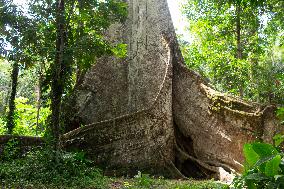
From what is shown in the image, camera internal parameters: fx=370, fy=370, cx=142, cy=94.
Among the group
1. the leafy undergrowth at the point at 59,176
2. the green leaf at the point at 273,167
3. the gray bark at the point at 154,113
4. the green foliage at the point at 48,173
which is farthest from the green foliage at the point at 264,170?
the gray bark at the point at 154,113

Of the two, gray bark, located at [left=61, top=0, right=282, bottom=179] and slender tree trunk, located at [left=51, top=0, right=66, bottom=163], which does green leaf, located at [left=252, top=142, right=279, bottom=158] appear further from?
gray bark, located at [left=61, top=0, right=282, bottom=179]

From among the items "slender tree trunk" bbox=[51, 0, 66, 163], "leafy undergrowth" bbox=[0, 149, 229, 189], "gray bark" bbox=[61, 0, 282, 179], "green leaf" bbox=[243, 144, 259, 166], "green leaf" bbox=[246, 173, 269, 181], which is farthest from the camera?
"gray bark" bbox=[61, 0, 282, 179]

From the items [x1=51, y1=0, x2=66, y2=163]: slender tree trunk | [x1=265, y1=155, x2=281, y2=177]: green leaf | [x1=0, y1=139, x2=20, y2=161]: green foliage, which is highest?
[x1=51, y1=0, x2=66, y2=163]: slender tree trunk

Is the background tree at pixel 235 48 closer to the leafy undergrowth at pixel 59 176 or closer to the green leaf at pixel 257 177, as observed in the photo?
the leafy undergrowth at pixel 59 176

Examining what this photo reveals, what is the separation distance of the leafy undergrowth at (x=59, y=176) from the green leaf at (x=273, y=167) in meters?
1.96

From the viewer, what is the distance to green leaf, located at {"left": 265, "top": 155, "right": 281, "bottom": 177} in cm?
328

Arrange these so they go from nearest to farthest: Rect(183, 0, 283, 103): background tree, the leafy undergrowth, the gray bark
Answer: the leafy undergrowth, the gray bark, Rect(183, 0, 283, 103): background tree

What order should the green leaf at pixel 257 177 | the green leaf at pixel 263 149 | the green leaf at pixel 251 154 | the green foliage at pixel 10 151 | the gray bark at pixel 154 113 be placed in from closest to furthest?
the green leaf at pixel 257 177 < the green leaf at pixel 263 149 < the green leaf at pixel 251 154 < the green foliage at pixel 10 151 < the gray bark at pixel 154 113

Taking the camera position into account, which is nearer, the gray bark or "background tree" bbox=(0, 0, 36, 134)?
"background tree" bbox=(0, 0, 36, 134)

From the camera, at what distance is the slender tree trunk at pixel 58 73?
20.2 ft

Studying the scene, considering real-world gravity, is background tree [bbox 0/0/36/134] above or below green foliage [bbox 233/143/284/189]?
above

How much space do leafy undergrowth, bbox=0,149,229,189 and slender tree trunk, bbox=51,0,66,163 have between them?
1.46 ft

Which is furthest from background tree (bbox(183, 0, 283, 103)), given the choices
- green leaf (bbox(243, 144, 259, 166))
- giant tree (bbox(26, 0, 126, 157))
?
green leaf (bbox(243, 144, 259, 166))

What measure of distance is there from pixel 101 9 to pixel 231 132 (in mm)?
3560
